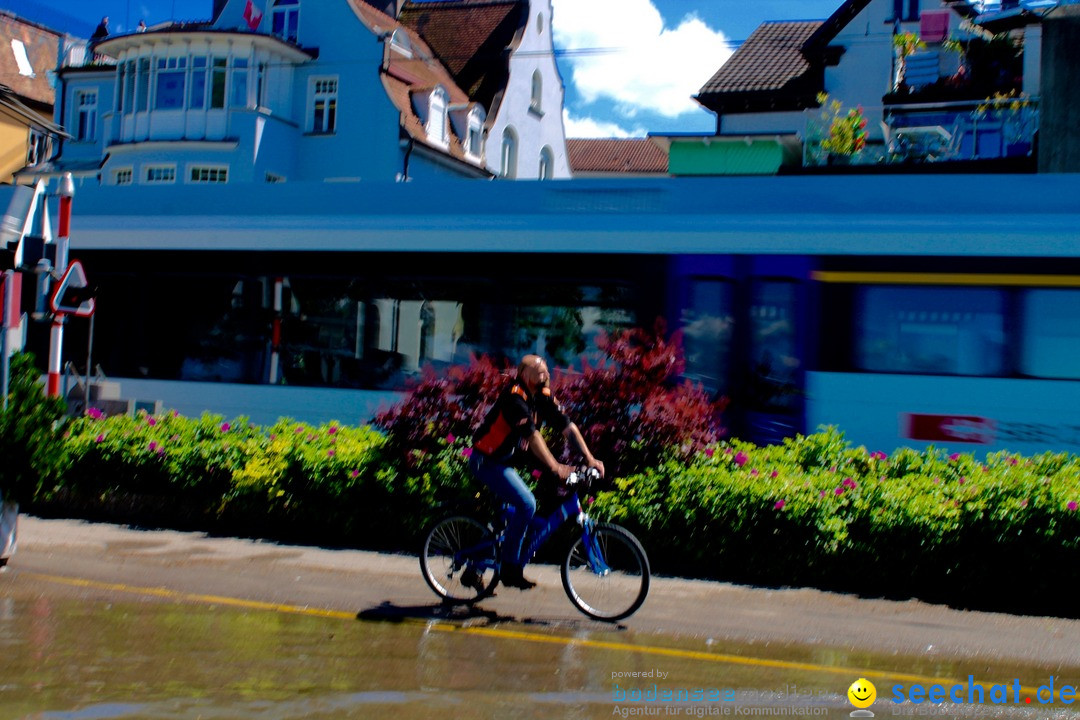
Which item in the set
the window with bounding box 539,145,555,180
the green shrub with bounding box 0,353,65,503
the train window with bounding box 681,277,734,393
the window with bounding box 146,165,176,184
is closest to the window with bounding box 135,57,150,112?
the window with bounding box 146,165,176,184

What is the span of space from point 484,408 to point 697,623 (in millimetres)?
3288

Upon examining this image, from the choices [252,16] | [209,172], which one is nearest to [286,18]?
[252,16]

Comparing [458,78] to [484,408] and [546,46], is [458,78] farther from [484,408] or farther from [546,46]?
[484,408]

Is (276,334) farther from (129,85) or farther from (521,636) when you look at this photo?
(129,85)

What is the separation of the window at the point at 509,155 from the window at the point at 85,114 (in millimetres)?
14761

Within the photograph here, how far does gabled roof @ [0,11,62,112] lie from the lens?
50.3 meters

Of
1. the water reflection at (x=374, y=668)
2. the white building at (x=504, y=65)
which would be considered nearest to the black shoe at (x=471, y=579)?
the water reflection at (x=374, y=668)

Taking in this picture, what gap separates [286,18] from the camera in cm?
3741

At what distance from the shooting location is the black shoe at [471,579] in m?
7.92

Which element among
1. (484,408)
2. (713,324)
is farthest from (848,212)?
(484,408)

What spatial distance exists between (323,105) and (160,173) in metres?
5.42

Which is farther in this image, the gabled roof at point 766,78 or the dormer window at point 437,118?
the dormer window at point 437,118

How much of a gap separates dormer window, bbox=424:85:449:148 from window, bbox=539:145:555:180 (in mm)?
8587

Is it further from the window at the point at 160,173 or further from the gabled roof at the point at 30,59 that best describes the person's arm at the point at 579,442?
the gabled roof at the point at 30,59
